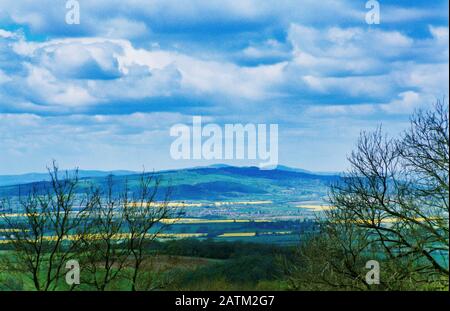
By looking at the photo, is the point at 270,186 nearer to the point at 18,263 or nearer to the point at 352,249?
the point at 352,249

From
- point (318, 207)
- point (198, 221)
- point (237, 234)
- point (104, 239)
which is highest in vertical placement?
point (318, 207)

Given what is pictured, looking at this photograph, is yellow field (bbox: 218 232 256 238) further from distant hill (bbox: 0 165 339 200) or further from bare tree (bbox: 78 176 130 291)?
bare tree (bbox: 78 176 130 291)

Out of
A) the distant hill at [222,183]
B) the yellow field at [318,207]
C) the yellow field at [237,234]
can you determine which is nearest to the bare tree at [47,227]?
the distant hill at [222,183]

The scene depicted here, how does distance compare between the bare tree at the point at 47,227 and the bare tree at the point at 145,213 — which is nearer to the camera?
the bare tree at the point at 47,227

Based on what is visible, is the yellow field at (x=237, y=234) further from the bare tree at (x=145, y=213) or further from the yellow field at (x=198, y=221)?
the bare tree at (x=145, y=213)

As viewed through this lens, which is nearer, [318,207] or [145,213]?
[145,213]

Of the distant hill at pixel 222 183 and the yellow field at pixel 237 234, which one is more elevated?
the distant hill at pixel 222 183

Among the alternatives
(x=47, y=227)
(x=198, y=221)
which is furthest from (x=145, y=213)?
(x=47, y=227)

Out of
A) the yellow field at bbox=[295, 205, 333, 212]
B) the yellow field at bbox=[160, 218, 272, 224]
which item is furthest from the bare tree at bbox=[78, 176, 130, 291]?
the yellow field at bbox=[295, 205, 333, 212]

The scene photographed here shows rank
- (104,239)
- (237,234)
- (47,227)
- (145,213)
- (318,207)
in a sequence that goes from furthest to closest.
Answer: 1. (237,234)
2. (318,207)
3. (145,213)
4. (104,239)
5. (47,227)

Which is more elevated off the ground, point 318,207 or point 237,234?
point 318,207

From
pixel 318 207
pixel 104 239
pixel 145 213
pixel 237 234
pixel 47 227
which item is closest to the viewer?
pixel 47 227

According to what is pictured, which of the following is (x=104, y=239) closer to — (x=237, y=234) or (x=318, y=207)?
(x=237, y=234)
